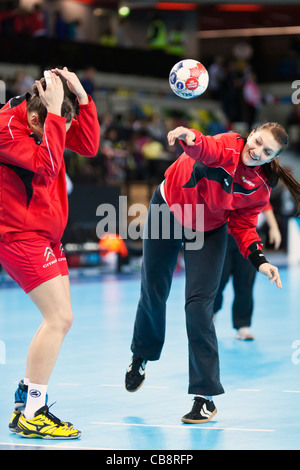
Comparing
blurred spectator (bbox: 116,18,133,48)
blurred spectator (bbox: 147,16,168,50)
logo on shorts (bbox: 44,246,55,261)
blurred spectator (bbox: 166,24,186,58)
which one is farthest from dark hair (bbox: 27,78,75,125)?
blurred spectator (bbox: 166,24,186,58)

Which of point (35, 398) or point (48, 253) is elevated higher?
point (48, 253)

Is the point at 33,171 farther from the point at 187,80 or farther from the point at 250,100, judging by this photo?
the point at 250,100

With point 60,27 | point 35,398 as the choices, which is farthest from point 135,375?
point 60,27

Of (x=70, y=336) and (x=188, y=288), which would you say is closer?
(x=188, y=288)

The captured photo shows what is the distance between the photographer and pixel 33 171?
419 cm

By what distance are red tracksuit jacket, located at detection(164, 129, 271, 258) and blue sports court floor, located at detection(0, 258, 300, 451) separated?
1.13 metres

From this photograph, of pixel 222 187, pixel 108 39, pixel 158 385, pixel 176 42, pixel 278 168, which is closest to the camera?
pixel 222 187

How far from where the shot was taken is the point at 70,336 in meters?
7.84

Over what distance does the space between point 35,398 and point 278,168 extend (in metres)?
2.17

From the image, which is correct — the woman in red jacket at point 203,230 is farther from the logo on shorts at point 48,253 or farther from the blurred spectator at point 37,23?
the blurred spectator at point 37,23

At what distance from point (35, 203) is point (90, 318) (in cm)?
477

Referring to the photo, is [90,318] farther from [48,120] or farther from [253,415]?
[48,120]

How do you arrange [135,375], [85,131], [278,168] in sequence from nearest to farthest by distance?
[85,131] < [278,168] < [135,375]

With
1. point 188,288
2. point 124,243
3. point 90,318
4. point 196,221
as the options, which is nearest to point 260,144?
point 196,221
